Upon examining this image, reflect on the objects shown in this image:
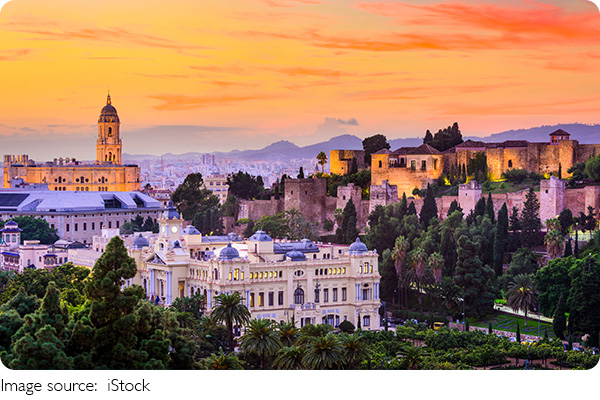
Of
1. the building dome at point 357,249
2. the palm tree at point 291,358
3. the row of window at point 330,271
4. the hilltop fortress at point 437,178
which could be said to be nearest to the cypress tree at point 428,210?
the hilltop fortress at point 437,178

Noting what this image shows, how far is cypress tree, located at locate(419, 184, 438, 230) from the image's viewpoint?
35.9 m

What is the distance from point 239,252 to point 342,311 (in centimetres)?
328

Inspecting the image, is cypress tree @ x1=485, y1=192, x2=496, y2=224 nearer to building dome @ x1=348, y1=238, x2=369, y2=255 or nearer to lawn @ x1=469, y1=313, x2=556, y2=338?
lawn @ x1=469, y1=313, x2=556, y2=338

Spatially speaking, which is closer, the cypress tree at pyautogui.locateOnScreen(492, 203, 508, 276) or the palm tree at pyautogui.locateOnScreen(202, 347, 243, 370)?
the palm tree at pyautogui.locateOnScreen(202, 347, 243, 370)

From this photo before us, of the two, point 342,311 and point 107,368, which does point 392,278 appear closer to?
point 342,311

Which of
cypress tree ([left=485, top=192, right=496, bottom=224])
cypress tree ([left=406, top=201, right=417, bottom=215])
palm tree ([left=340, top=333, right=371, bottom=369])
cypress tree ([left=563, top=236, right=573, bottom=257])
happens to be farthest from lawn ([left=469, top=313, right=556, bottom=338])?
cypress tree ([left=406, top=201, right=417, bottom=215])

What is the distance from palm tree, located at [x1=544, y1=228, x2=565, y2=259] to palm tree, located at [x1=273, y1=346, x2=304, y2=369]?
47.2 feet

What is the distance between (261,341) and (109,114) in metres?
47.1

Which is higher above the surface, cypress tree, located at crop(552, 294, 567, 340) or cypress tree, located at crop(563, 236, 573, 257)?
cypress tree, located at crop(563, 236, 573, 257)

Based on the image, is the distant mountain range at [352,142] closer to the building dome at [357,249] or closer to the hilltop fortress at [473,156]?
the hilltop fortress at [473,156]

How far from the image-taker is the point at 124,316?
1488cm

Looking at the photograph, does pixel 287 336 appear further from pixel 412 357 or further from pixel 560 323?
pixel 560 323

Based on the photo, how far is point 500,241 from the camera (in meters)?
31.9
